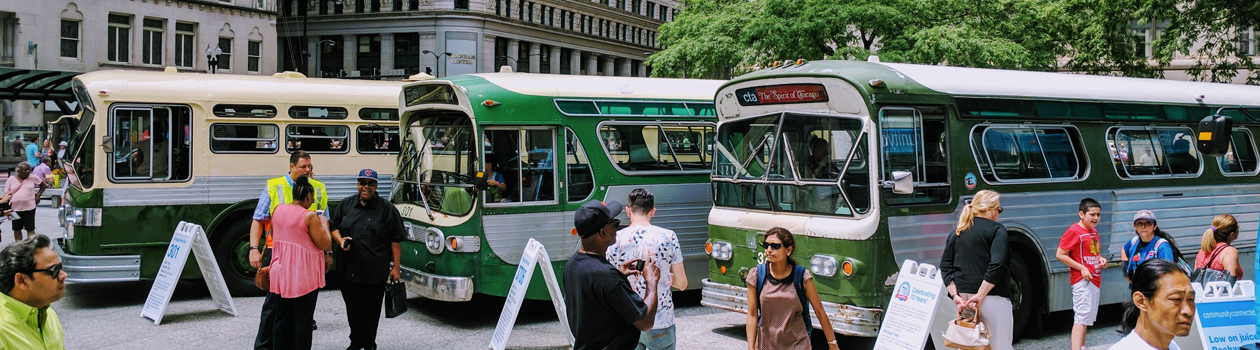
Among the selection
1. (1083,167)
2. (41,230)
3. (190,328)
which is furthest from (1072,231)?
(41,230)

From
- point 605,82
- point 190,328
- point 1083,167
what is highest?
point 605,82

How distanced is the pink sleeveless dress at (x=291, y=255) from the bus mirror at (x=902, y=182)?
4.45 metres

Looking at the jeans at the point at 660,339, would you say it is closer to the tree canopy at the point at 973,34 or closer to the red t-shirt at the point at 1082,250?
the red t-shirt at the point at 1082,250

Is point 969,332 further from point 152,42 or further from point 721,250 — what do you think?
point 152,42

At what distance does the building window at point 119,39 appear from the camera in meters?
43.0

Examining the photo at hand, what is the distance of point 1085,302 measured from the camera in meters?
8.12

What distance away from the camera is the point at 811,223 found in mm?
8422

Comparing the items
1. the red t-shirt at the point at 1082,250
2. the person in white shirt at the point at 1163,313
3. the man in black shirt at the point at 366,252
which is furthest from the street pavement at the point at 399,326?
the person in white shirt at the point at 1163,313

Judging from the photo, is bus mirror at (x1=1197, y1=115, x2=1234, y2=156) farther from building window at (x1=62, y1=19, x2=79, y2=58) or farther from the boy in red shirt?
building window at (x1=62, y1=19, x2=79, y2=58)

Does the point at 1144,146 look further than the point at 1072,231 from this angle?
Yes

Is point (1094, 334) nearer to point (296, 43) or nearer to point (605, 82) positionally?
point (605, 82)

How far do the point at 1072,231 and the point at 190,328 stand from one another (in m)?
8.10

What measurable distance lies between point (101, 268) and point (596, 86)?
569 cm

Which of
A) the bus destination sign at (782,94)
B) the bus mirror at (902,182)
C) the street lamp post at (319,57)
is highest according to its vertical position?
the street lamp post at (319,57)
